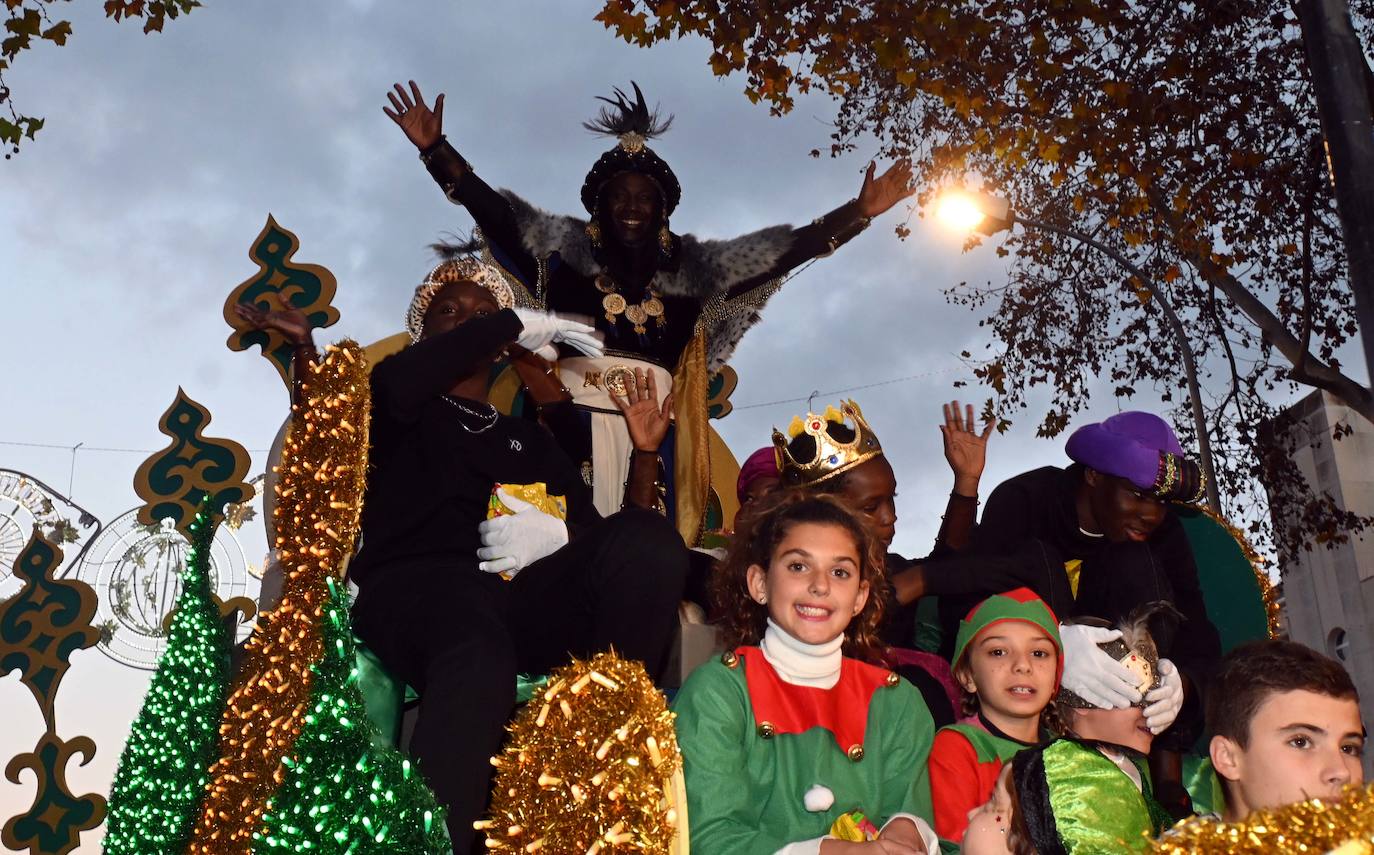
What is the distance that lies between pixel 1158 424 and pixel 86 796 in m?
5.64

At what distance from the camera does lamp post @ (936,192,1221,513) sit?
8617 mm

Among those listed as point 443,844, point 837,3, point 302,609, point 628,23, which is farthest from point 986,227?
point 443,844

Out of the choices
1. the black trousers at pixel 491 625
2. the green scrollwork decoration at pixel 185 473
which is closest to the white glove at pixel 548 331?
the black trousers at pixel 491 625

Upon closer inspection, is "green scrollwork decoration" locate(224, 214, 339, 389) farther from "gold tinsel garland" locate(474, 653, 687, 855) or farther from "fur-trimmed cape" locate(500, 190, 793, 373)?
"gold tinsel garland" locate(474, 653, 687, 855)

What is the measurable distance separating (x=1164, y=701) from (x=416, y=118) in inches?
145

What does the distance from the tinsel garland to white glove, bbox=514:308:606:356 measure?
1.81m

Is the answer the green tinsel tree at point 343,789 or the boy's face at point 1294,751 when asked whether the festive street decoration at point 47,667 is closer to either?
the green tinsel tree at point 343,789

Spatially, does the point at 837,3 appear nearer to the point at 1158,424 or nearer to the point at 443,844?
the point at 1158,424

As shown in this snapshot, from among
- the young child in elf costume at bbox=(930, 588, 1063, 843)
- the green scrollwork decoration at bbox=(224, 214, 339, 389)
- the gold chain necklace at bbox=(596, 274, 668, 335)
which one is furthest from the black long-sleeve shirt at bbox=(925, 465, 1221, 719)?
the green scrollwork decoration at bbox=(224, 214, 339, 389)

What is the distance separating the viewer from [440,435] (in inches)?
145

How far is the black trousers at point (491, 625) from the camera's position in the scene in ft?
9.55

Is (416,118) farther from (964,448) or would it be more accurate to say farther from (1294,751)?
(1294,751)

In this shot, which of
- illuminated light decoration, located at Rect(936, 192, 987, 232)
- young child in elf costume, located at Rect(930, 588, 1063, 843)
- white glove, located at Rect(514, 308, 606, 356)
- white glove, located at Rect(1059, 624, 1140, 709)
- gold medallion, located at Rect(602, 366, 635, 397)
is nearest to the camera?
young child in elf costume, located at Rect(930, 588, 1063, 843)

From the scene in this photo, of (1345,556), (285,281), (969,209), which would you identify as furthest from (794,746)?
(1345,556)
